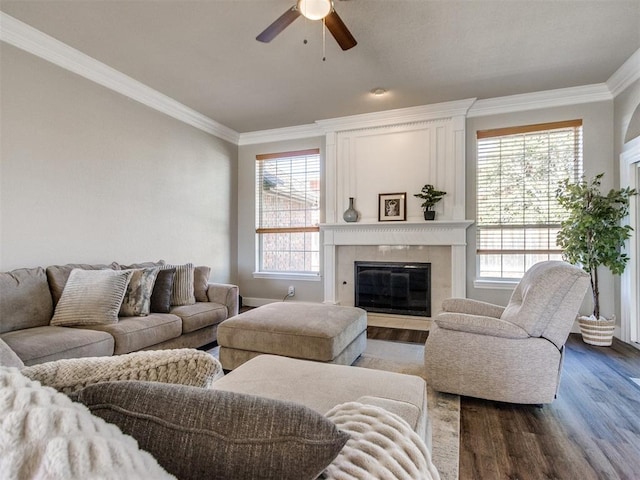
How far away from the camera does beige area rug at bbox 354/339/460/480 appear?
1593mm

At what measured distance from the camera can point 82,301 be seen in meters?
2.39

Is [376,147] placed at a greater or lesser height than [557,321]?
Result: greater

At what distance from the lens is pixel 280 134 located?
5.05 meters

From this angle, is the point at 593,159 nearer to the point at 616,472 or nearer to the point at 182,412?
the point at 616,472

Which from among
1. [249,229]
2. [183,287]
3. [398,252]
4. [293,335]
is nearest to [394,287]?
[398,252]

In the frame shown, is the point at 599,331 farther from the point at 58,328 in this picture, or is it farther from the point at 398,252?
the point at 58,328

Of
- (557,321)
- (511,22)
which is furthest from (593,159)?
(557,321)

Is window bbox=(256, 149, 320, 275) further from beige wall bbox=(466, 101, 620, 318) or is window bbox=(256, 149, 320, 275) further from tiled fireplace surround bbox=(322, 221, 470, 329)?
beige wall bbox=(466, 101, 620, 318)

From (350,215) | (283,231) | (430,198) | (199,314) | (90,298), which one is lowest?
(199,314)

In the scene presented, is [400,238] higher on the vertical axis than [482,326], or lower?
higher

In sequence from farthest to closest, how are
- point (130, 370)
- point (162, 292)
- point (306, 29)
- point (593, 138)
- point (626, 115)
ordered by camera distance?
1. point (593, 138)
2. point (626, 115)
3. point (162, 292)
4. point (306, 29)
5. point (130, 370)

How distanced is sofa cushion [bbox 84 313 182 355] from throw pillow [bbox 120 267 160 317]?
7 centimetres

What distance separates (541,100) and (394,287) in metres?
2.78

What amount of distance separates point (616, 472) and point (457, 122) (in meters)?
3.60
